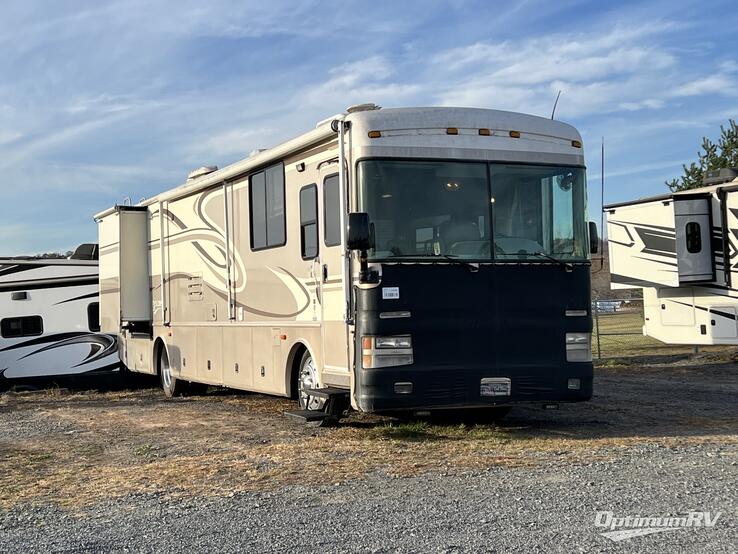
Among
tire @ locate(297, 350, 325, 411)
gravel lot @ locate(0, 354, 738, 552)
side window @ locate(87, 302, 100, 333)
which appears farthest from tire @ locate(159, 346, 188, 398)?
tire @ locate(297, 350, 325, 411)

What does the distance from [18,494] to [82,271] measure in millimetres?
10568

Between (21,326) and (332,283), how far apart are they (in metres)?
8.85

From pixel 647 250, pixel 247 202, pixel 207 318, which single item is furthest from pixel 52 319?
pixel 647 250

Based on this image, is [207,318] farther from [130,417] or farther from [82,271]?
[82,271]

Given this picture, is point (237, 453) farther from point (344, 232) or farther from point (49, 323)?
point (49, 323)

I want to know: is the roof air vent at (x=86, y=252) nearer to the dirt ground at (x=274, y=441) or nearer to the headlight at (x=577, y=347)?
the dirt ground at (x=274, y=441)

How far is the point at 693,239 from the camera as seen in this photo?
16.2 meters

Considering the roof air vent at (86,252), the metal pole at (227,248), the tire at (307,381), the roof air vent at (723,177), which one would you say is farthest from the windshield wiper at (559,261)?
the roof air vent at (86,252)

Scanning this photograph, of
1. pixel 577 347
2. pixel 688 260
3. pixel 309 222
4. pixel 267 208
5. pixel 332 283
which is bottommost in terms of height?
pixel 577 347

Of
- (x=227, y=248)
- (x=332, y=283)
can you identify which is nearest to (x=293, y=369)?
A: (x=332, y=283)

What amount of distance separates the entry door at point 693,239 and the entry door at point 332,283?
8985mm

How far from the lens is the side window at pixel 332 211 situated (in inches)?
356

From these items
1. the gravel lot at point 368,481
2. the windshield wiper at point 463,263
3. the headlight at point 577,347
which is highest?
the windshield wiper at point 463,263

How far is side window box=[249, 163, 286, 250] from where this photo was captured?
34.1ft
